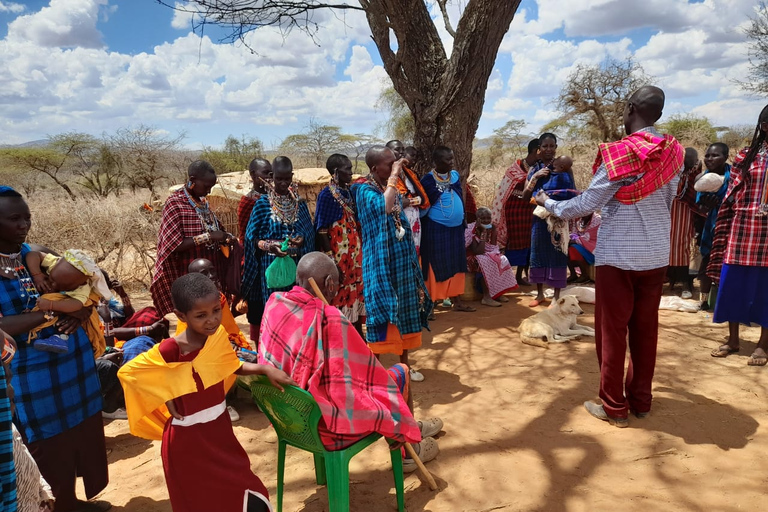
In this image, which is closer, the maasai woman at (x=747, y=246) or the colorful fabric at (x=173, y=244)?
the colorful fabric at (x=173, y=244)

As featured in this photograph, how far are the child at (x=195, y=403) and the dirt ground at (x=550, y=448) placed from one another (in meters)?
0.75

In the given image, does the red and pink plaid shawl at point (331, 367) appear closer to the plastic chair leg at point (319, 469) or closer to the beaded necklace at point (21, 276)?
the plastic chair leg at point (319, 469)

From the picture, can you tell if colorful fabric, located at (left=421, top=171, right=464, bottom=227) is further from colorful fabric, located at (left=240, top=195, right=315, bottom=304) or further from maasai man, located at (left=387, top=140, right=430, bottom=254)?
colorful fabric, located at (left=240, top=195, right=315, bottom=304)

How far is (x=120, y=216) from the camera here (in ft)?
27.8

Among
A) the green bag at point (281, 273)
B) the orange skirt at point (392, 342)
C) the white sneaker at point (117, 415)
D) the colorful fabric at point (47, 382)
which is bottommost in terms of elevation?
the white sneaker at point (117, 415)

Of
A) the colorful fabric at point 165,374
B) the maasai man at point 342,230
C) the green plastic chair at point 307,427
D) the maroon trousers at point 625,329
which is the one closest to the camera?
the colorful fabric at point 165,374

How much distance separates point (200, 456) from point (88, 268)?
3.57 feet

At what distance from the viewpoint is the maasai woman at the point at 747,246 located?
4160 millimetres

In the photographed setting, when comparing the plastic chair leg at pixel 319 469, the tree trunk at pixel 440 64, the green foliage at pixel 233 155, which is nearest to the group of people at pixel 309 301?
the plastic chair leg at pixel 319 469

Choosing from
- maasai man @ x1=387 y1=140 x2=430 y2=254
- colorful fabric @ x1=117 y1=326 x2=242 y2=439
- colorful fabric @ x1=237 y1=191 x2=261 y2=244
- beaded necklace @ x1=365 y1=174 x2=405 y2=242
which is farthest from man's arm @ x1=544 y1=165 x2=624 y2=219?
colorful fabric @ x1=237 y1=191 x2=261 y2=244

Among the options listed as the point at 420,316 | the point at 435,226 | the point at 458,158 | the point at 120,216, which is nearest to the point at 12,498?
the point at 420,316

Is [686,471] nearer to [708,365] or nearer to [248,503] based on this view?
[708,365]

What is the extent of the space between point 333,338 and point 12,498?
4.08 ft

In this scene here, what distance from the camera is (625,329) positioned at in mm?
3389
